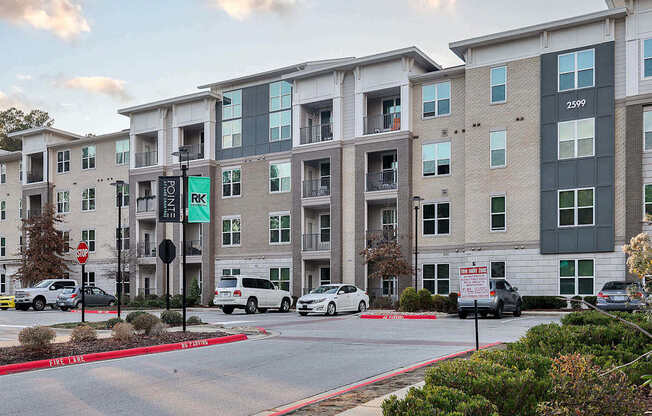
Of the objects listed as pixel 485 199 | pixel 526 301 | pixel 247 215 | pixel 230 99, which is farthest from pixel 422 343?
pixel 230 99

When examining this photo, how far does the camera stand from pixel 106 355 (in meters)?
14.7

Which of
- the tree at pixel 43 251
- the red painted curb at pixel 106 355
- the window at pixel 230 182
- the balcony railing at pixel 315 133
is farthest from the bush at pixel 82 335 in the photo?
the tree at pixel 43 251

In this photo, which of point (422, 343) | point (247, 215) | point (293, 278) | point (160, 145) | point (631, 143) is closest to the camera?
point (422, 343)

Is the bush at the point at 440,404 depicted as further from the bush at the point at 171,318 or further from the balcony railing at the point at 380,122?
the balcony railing at the point at 380,122

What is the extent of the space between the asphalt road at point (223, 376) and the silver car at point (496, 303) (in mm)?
7353

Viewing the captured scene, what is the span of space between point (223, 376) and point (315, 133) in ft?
101

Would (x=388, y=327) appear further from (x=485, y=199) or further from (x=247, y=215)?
(x=247, y=215)

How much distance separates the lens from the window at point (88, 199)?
52188 mm

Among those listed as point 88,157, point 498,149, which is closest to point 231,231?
point 88,157

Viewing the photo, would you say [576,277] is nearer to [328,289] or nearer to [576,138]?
[576,138]

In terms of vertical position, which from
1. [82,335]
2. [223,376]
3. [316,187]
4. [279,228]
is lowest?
[82,335]

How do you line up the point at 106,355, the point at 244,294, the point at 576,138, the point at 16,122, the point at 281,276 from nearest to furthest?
the point at 106,355 < the point at 244,294 < the point at 576,138 < the point at 281,276 < the point at 16,122

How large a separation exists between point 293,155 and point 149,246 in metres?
14.6

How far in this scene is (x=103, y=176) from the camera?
170 ft
